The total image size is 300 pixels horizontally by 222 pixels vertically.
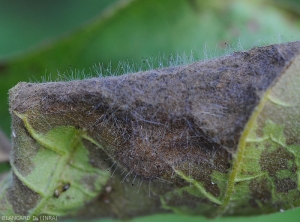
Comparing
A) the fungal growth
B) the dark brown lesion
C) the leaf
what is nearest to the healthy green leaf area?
the fungal growth

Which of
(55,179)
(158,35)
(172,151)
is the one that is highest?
(158,35)

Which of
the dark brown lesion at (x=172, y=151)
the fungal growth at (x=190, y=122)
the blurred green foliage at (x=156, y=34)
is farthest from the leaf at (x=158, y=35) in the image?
the dark brown lesion at (x=172, y=151)

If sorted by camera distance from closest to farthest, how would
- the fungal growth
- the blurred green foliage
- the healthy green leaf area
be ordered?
the fungal growth → the healthy green leaf area → the blurred green foliage

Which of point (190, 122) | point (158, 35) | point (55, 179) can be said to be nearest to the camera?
point (190, 122)

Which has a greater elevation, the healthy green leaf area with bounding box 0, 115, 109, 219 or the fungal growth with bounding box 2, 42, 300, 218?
the fungal growth with bounding box 2, 42, 300, 218

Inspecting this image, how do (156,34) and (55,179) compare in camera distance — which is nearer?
(55,179)

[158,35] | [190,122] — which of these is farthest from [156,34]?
[190,122]

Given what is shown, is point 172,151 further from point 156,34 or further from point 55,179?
point 156,34

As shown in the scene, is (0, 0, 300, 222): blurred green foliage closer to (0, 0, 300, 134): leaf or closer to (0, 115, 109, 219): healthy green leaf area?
(0, 0, 300, 134): leaf

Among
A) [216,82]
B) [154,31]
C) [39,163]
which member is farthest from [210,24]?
[39,163]

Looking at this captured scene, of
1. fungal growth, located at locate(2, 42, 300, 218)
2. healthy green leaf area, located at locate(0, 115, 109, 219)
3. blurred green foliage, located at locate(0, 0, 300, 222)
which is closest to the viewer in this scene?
fungal growth, located at locate(2, 42, 300, 218)
